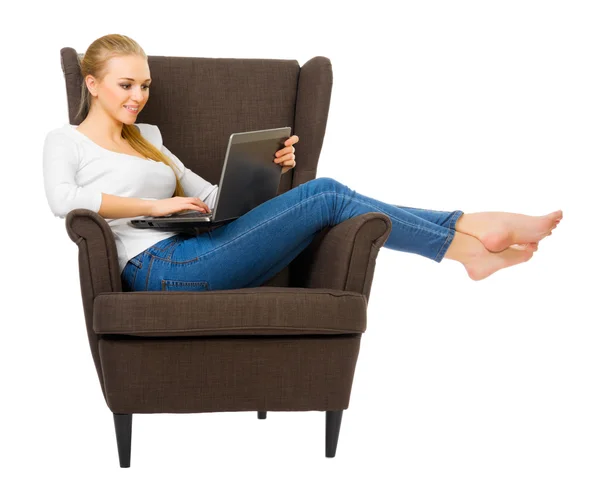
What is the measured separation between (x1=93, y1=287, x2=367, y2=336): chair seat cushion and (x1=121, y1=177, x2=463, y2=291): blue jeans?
0.51ft

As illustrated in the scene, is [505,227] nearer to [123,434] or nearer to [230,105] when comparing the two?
[230,105]

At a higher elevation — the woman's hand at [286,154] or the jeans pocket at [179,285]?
the woman's hand at [286,154]

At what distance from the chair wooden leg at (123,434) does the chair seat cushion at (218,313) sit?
0.29 metres

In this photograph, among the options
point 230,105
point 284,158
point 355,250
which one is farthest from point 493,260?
point 230,105

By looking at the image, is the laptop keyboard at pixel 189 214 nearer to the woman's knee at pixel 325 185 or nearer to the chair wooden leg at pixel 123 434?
the woman's knee at pixel 325 185

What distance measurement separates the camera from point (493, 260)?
134 inches

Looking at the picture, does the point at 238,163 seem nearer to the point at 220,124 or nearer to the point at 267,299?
the point at 267,299

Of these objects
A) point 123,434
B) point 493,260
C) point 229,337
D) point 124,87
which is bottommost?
point 123,434

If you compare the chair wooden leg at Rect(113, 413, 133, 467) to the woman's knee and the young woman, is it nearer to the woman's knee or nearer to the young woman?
the young woman

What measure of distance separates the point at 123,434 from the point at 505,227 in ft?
4.62

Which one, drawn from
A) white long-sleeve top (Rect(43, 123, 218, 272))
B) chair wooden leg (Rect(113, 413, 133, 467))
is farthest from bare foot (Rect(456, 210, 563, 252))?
chair wooden leg (Rect(113, 413, 133, 467))

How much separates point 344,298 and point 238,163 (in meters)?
0.54

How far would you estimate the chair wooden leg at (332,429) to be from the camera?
316 centimetres

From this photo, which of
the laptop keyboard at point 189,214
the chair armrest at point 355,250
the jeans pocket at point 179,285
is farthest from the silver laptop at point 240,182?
the chair armrest at point 355,250
